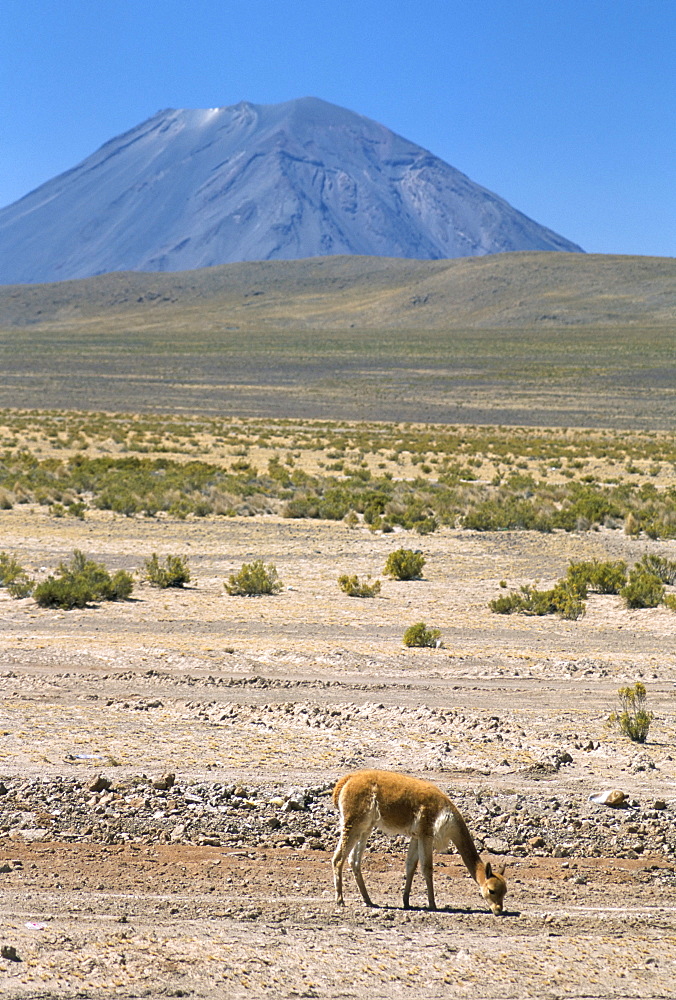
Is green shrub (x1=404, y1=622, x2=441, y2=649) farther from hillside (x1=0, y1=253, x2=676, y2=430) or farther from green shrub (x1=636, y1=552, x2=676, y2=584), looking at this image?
hillside (x1=0, y1=253, x2=676, y2=430)

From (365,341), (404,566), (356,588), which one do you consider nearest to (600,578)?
(404,566)

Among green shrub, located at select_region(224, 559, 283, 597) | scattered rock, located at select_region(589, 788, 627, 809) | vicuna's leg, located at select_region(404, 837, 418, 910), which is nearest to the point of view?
vicuna's leg, located at select_region(404, 837, 418, 910)

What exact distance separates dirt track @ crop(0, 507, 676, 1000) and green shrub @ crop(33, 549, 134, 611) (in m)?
0.28

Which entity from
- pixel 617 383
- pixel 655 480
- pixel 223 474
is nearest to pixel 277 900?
pixel 223 474

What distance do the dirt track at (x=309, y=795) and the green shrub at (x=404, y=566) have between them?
5.64 feet

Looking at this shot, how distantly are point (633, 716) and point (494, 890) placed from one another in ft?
12.5

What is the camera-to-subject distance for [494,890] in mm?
5668

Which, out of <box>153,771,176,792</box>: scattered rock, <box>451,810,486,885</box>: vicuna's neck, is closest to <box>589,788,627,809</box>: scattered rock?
<box>451,810,486,885</box>: vicuna's neck

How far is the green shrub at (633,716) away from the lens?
859 cm

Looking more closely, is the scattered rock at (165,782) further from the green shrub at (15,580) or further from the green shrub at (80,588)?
the green shrub at (15,580)

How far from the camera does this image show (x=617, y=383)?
73.5 meters

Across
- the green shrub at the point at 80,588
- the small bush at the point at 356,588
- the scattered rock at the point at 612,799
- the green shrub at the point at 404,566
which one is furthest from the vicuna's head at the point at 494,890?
the green shrub at the point at 404,566

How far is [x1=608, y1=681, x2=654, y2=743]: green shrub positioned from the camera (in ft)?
28.2

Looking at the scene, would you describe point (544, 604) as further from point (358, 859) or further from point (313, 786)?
point (358, 859)
